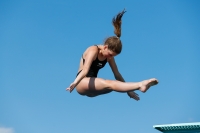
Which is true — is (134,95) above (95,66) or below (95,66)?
below

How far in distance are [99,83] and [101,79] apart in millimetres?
120

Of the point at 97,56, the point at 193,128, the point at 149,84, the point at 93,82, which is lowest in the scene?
the point at 149,84

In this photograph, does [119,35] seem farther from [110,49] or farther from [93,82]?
[93,82]

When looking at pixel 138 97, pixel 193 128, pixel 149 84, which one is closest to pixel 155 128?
pixel 193 128

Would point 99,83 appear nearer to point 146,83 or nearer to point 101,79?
point 101,79

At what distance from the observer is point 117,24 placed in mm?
9664

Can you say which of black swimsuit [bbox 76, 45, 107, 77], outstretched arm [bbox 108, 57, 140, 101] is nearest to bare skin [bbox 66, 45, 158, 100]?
black swimsuit [bbox 76, 45, 107, 77]

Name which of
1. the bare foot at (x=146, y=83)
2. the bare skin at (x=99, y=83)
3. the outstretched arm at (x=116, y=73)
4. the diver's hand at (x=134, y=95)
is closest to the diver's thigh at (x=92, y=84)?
the bare skin at (x=99, y=83)

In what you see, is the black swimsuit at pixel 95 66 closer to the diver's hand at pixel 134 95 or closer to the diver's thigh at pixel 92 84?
the diver's thigh at pixel 92 84

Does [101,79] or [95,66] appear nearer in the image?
[101,79]

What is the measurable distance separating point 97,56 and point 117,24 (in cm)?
95

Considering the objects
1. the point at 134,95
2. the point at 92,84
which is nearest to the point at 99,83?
the point at 92,84

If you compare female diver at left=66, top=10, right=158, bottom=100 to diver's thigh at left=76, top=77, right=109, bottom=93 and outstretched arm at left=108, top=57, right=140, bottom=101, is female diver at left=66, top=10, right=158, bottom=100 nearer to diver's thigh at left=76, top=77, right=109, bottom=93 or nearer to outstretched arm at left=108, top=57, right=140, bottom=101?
diver's thigh at left=76, top=77, right=109, bottom=93

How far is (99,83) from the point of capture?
9.06 metres
